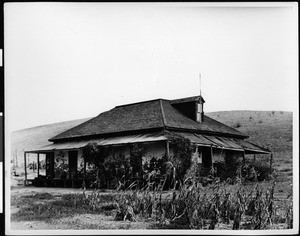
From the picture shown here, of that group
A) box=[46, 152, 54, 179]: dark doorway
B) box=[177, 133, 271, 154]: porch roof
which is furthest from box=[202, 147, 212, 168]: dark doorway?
box=[46, 152, 54, 179]: dark doorway

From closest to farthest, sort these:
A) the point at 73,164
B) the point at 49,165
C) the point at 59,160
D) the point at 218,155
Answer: the point at 218,155, the point at 73,164, the point at 49,165, the point at 59,160

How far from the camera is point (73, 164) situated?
14812mm

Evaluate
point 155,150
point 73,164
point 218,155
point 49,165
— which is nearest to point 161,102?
point 155,150

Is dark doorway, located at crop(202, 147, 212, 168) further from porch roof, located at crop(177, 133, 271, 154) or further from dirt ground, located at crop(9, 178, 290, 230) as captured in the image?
dirt ground, located at crop(9, 178, 290, 230)

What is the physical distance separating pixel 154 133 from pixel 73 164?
2.19 metres

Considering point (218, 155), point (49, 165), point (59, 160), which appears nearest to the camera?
point (218, 155)

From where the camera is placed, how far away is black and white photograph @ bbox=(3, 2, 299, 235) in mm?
13188

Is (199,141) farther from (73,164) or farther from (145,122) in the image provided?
(73,164)

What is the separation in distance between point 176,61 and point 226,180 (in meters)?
2.87

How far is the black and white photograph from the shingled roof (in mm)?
100

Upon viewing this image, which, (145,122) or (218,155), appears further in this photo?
(145,122)

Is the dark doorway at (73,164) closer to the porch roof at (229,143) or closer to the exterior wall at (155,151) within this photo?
the exterior wall at (155,151)

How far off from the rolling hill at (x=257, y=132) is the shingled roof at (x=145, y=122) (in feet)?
0.91

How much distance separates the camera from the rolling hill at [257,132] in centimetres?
Result: 1353
